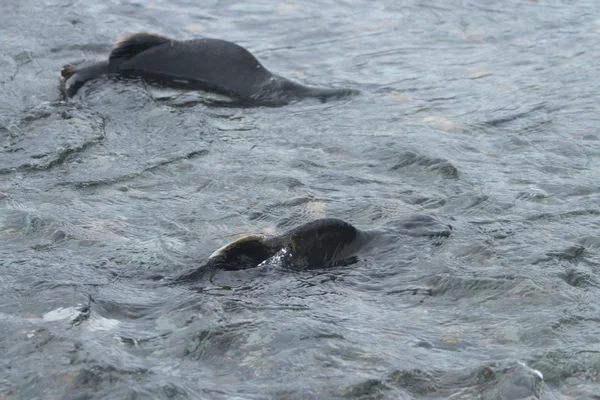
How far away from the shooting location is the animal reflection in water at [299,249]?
4.57 meters

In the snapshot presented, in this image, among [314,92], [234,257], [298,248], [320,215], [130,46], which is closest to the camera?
[234,257]

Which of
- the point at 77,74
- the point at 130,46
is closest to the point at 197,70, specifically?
the point at 130,46

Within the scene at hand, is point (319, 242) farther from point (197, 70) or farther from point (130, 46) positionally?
point (130, 46)

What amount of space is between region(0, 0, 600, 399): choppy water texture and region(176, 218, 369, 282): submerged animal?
7cm

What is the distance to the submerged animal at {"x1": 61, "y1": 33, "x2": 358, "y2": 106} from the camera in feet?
24.1

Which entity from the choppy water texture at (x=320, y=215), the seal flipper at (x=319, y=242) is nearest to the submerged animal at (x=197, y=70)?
the choppy water texture at (x=320, y=215)

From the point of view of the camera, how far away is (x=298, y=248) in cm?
468

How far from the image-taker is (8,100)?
6.96 m

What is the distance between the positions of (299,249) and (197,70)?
10.6 feet

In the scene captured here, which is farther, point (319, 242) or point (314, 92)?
point (314, 92)

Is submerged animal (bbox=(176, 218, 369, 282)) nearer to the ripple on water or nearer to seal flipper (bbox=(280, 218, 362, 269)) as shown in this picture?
seal flipper (bbox=(280, 218, 362, 269))

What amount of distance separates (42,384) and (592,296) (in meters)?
2.46

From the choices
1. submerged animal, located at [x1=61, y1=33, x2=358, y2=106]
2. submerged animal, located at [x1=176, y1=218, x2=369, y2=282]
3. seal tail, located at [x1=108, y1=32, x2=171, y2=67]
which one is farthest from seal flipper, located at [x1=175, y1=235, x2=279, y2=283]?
seal tail, located at [x1=108, y1=32, x2=171, y2=67]

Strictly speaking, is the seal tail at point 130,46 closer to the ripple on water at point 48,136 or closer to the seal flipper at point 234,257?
the ripple on water at point 48,136
